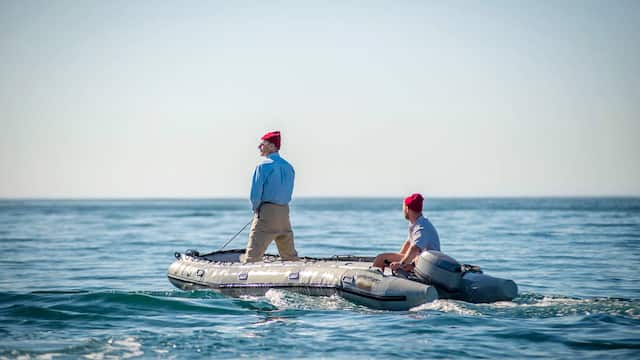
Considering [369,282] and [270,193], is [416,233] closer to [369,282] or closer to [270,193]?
[369,282]

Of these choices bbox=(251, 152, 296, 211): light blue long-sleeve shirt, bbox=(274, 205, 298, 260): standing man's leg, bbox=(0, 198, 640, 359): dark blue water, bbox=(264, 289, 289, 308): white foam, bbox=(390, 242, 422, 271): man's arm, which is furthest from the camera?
bbox=(274, 205, 298, 260): standing man's leg

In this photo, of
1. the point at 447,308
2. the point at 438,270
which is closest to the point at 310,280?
the point at 438,270

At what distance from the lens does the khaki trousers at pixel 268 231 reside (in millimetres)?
13203

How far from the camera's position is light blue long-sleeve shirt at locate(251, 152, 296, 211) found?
13125mm

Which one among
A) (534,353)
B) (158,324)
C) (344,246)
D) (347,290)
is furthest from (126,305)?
(344,246)

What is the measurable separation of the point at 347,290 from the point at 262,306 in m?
1.37

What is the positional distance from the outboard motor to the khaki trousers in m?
2.63

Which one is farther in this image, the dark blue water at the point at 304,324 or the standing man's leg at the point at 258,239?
the standing man's leg at the point at 258,239

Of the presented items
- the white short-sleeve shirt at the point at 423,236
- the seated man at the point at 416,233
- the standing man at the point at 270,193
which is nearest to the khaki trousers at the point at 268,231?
the standing man at the point at 270,193

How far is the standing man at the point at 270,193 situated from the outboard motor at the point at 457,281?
2.65 m

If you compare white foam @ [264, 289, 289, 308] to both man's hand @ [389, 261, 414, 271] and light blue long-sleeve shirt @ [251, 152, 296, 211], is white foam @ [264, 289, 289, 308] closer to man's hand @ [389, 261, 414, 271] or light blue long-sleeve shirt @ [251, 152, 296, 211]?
light blue long-sleeve shirt @ [251, 152, 296, 211]

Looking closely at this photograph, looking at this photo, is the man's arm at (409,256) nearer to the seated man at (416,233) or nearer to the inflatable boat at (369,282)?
the seated man at (416,233)

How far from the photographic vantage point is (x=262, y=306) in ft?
40.6

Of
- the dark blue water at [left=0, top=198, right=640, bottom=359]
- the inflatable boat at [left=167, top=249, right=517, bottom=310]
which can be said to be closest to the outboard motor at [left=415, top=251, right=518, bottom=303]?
the inflatable boat at [left=167, top=249, right=517, bottom=310]
